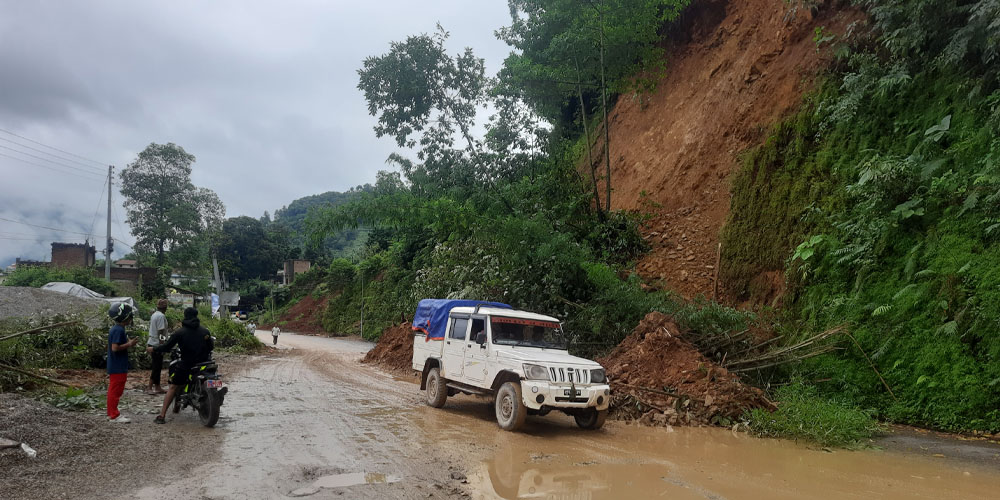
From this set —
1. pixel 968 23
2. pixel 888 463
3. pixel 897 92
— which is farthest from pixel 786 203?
pixel 888 463

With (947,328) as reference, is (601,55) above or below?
above

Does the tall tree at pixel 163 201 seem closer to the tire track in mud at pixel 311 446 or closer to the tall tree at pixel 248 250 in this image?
the tall tree at pixel 248 250

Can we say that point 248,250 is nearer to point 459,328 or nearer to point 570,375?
point 459,328

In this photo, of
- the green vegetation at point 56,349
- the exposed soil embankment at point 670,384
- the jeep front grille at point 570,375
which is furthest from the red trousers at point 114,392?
the exposed soil embankment at point 670,384

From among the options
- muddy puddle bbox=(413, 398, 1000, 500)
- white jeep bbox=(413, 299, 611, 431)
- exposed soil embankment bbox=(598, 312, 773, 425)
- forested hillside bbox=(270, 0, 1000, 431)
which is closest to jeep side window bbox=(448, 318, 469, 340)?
white jeep bbox=(413, 299, 611, 431)

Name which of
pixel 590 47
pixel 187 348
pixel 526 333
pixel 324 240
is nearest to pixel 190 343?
pixel 187 348

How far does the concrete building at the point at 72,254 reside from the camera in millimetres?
53438

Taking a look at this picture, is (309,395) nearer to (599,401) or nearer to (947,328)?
(599,401)

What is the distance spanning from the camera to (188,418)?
8195 millimetres

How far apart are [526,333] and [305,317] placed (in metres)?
47.9

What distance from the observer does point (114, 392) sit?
7672 millimetres

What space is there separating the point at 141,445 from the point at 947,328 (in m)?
12.0

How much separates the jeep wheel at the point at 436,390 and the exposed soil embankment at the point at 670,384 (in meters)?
3.17

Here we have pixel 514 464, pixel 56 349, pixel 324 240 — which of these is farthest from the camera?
pixel 324 240
